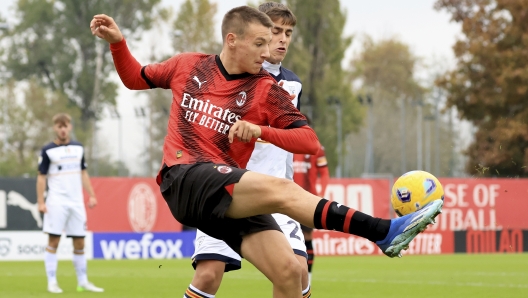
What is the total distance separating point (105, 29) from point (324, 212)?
1956 mm

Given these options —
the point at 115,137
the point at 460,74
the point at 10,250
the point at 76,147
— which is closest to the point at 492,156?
the point at 460,74

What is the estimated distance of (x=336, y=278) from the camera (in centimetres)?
1498

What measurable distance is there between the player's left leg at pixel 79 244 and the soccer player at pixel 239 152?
23.1 ft

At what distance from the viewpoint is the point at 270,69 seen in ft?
23.6

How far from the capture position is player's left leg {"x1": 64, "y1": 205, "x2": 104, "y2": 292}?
1275cm

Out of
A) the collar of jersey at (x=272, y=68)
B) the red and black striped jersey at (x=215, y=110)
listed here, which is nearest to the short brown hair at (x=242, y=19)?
the red and black striped jersey at (x=215, y=110)

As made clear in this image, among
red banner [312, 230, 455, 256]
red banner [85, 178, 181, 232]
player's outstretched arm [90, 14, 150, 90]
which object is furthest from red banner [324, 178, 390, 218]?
player's outstretched arm [90, 14, 150, 90]

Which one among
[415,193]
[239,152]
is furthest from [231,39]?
[415,193]

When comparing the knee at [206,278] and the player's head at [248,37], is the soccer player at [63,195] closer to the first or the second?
the knee at [206,278]

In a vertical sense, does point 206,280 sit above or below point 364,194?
below

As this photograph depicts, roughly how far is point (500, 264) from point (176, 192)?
14.2 metres

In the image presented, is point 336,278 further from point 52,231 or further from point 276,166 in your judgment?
point 276,166

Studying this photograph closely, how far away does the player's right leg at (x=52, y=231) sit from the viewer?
1273 centimetres

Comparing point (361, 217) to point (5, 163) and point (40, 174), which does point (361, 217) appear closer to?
point (40, 174)
